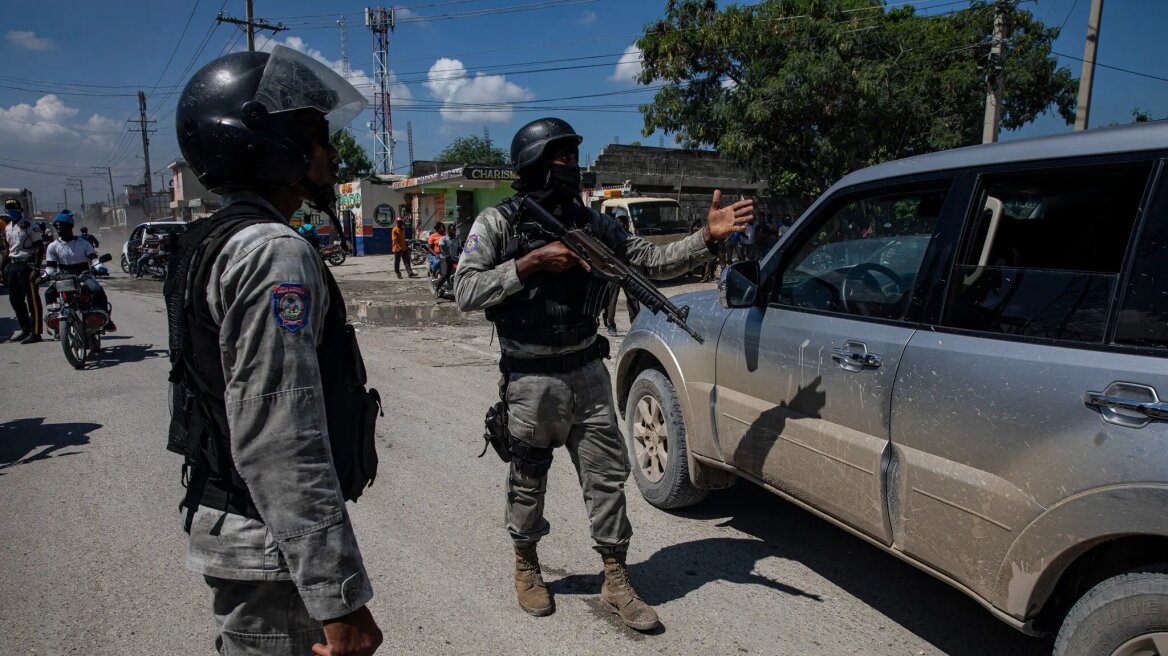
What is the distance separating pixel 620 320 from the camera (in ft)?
39.0

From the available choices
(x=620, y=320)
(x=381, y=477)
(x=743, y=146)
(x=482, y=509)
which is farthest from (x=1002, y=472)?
(x=743, y=146)

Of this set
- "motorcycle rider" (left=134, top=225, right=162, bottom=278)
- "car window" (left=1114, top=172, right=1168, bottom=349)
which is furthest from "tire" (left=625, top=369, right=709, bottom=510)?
"motorcycle rider" (left=134, top=225, right=162, bottom=278)

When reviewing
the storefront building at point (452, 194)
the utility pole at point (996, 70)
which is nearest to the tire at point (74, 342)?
the utility pole at point (996, 70)

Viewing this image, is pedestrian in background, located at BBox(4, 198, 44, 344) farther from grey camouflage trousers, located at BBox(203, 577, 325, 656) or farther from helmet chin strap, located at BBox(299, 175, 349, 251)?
grey camouflage trousers, located at BBox(203, 577, 325, 656)

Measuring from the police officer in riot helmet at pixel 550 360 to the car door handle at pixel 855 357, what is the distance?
Result: 2.07ft

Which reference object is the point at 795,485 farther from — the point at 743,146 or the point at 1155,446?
the point at 743,146

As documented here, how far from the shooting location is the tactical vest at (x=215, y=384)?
4.50 ft

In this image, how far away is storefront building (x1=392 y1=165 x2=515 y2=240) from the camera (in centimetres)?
2698

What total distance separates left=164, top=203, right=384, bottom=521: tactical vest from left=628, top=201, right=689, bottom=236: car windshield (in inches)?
643

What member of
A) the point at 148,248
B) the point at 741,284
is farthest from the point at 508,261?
the point at 148,248

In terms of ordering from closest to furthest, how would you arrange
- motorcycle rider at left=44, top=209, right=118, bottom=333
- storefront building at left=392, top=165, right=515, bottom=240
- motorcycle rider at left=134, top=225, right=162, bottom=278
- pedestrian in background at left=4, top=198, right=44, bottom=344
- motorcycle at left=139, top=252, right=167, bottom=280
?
motorcycle rider at left=44, top=209, right=118, bottom=333, pedestrian in background at left=4, top=198, right=44, bottom=344, motorcycle at left=139, top=252, right=167, bottom=280, motorcycle rider at left=134, top=225, right=162, bottom=278, storefront building at left=392, top=165, right=515, bottom=240

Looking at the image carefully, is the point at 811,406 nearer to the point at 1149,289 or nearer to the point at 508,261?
the point at 1149,289

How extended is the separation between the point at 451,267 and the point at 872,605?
48.3 ft

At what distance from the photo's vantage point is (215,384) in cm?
139
